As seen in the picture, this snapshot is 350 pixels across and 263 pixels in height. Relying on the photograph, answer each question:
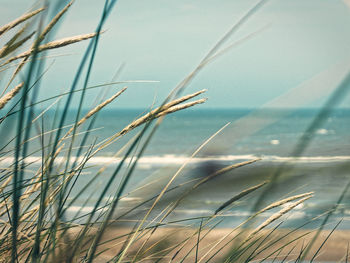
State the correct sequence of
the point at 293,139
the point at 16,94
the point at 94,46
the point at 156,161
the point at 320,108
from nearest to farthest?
the point at 320,108, the point at 94,46, the point at 16,94, the point at 156,161, the point at 293,139

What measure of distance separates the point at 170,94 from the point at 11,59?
0.86 feet

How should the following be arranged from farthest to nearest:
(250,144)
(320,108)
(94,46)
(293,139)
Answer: (293,139) → (250,144) → (94,46) → (320,108)

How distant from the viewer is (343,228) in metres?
4.61

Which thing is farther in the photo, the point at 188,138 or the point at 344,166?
the point at 188,138

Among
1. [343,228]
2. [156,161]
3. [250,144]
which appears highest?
[250,144]

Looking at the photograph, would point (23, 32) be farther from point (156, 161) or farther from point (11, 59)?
point (156, 161)

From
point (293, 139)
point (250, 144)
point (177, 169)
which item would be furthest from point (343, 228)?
point (293, 139)

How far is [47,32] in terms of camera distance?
0.56 m

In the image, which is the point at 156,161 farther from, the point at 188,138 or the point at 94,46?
the point at 94,46

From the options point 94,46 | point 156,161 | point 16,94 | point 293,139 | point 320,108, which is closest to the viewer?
point 320,108

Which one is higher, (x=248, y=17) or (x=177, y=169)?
(x=248, y=17)

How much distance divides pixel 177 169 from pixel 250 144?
17.7 meters

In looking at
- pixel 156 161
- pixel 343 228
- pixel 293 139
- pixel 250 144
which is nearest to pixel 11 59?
pixel 343 228

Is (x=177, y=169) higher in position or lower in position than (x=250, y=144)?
lower
